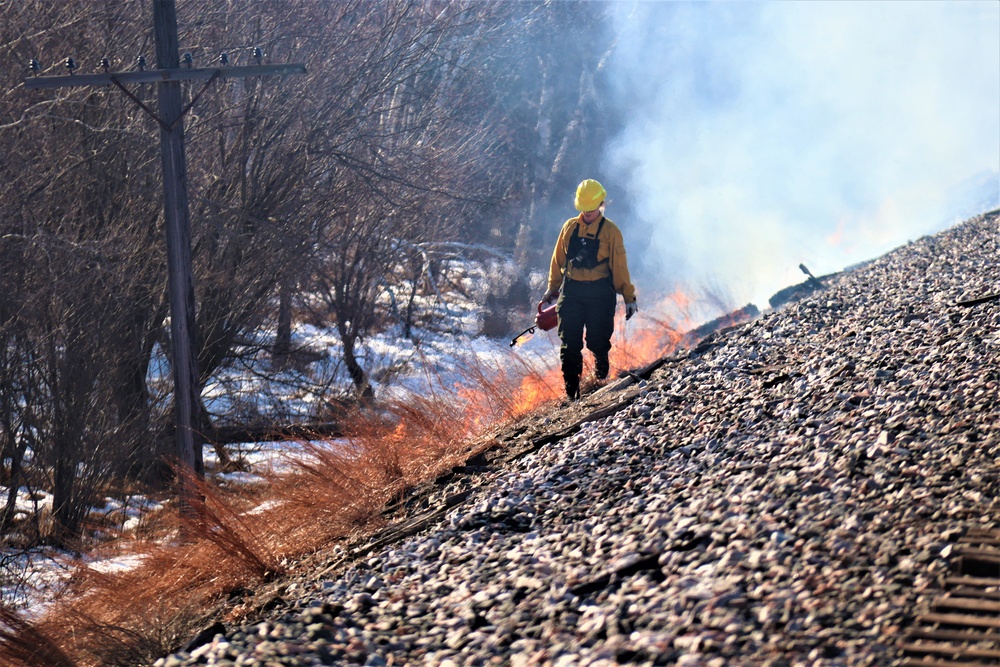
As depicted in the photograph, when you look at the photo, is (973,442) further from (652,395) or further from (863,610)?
(652,395)

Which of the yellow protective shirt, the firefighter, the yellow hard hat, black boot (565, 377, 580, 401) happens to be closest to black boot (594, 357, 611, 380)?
the firefighter

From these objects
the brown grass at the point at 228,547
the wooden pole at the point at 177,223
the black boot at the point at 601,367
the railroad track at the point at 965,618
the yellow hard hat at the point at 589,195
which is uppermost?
the wooden pole at the point at 177,223

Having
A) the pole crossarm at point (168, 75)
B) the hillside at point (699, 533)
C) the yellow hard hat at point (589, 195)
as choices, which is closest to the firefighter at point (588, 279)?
the yellow hard hat at point (589, 195)

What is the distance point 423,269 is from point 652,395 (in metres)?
20.7

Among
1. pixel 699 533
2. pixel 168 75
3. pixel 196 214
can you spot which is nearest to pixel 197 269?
pixel 196 214

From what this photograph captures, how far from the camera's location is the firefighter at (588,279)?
352 inches

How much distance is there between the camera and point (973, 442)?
5191 millimetres

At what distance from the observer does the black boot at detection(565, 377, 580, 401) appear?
9.47 metres

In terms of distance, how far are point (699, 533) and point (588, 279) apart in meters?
4.39

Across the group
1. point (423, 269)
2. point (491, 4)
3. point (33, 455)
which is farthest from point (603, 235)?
point (491, 4)

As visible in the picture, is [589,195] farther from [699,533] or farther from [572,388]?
[699,533]

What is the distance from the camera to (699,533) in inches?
195

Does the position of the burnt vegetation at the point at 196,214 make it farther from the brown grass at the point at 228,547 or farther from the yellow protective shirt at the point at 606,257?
the yellow protective shirt at the point at 606,257

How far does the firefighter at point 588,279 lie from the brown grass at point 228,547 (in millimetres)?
976
